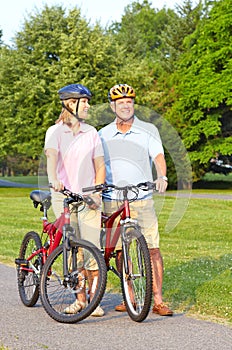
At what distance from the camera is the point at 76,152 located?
6707 mm

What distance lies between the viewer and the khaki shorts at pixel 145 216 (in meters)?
6.89

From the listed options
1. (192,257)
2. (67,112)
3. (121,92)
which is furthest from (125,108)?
(192,257)

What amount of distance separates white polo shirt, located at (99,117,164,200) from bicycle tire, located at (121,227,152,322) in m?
0.46

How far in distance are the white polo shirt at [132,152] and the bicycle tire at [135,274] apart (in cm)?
46

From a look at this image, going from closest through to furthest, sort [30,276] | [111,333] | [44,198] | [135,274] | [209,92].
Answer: [111,333] < [135,274] < [44,198] < [30,276] < [209,92]

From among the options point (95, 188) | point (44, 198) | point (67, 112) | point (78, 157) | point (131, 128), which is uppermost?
point (67, 112)

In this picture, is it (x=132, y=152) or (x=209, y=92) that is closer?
(x=132, y=152)

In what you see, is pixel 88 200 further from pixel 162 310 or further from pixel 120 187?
pixel 162 310

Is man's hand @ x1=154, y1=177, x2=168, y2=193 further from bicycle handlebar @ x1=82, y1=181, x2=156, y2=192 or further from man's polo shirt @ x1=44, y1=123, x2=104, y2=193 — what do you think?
man's polo shirt @ x1=44, y1=123, x2=104, y2=193

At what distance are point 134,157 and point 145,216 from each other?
0.54 meters

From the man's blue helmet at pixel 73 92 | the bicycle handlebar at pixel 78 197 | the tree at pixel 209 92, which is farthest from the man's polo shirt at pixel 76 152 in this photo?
the tree at pixel 209 92

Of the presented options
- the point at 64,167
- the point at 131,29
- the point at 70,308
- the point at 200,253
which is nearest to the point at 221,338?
the point at 70,308

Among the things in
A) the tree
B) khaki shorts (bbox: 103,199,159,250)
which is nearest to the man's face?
khaki shorts (bbox: 103,199,159,250)

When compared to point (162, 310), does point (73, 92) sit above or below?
above
